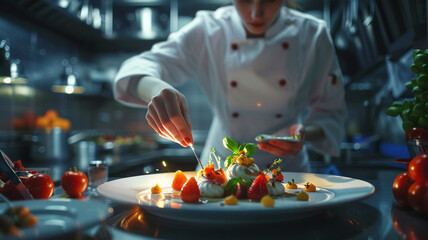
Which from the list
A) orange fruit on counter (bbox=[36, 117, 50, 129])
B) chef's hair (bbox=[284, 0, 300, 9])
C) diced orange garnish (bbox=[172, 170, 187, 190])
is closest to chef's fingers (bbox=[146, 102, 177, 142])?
diced orange garnish (bbox=[172, 170, 187, 190])

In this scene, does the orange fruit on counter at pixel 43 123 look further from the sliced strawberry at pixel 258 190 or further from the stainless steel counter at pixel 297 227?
the sliced strawberry at pixel 258 190

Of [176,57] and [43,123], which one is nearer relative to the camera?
[176,57]

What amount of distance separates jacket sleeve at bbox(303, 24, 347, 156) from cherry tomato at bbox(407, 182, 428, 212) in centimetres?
83

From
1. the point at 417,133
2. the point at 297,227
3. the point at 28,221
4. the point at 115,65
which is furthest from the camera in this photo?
the point at 115,65

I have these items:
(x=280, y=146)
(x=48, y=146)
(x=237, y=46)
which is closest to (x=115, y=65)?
(x=48, y=146)

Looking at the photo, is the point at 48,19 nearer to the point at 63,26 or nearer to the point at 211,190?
the point at 63,26

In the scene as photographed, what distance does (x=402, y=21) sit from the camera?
5.76ft

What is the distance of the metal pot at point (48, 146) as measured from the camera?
2.90 meters

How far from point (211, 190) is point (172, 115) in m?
0.23

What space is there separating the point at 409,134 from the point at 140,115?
4192 mm

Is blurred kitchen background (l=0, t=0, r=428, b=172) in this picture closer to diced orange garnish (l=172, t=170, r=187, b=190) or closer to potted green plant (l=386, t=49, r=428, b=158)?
potted green plant (l=386, t=49, r=428, b=158)

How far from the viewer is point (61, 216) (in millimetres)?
588

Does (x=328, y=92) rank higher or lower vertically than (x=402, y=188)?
higher

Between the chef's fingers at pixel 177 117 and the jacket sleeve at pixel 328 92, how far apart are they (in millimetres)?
832
